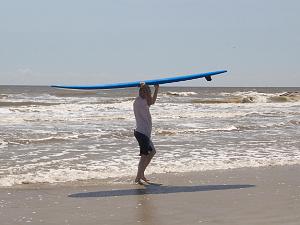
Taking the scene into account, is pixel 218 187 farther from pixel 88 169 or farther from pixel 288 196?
pixel 88 169

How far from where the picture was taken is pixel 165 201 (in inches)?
256

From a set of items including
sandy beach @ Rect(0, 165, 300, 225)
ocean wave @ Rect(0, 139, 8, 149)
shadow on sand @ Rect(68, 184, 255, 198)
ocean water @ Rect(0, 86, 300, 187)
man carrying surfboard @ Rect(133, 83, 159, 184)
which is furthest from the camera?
ocean wave @ Rect(0, 139, 8, 149)

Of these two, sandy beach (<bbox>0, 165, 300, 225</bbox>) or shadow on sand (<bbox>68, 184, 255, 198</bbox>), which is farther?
shadow on sand (<bbox>68, 184, 255, 198</bbox>)

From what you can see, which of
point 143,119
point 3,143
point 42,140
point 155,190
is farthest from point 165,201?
point 42,140

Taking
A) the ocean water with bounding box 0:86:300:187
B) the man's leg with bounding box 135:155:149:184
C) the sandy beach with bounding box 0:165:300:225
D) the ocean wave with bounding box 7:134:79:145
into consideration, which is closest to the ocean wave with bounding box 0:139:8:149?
the ocean water with bounding box 0:86:300:187

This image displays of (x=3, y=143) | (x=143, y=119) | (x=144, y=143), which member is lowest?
(x=3, y=143)

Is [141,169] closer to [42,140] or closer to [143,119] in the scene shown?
[143,119]

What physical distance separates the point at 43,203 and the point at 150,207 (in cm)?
138

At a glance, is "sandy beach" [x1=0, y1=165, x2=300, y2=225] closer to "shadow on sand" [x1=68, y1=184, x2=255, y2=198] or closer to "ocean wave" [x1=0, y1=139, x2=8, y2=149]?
"shadow on sand" [x1=68, y1=184, x2=255, y2=198]

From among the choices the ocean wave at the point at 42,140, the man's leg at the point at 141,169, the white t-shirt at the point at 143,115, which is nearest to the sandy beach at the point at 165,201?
the man's leg at the point at 141,169

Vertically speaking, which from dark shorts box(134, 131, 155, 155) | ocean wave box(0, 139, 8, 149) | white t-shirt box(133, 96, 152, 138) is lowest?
ocean wave box(0, 139, 8, 149)

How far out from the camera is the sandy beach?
219 inches

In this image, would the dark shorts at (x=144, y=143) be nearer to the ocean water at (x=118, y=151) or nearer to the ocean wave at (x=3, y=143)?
the ocean water at (x=118, y=151)

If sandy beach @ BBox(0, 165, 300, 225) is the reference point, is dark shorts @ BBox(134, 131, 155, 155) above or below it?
above
